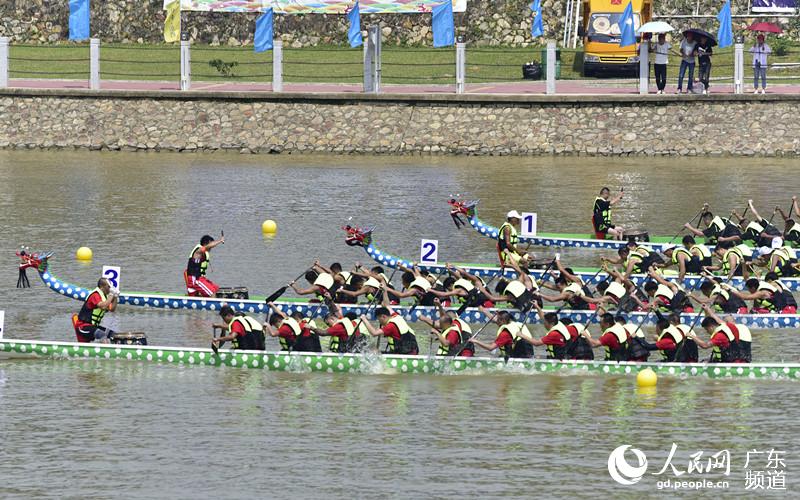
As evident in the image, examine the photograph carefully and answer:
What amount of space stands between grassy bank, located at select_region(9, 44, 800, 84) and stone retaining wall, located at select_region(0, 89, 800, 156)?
2101mm

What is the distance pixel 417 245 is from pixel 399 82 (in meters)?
17.6

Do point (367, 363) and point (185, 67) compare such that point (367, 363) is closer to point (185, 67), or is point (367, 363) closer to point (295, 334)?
point (295, 334)

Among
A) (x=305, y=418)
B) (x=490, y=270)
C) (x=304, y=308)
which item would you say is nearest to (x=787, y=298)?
(x=490, y=270)

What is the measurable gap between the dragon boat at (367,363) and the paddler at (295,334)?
302 mm

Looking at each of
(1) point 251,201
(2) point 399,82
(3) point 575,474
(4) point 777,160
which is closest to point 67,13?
(2) point 399,82

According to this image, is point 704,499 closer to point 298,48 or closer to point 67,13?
point 298,48

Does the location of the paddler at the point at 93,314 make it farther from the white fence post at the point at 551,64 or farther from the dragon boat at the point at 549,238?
the white fence post at the point at 551,64

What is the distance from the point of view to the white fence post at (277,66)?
49562 millimetres

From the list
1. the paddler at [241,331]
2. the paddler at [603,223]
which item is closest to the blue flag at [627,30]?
the paddler at [603,223]

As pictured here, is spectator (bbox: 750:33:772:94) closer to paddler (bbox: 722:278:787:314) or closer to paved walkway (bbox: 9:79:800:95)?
paved walkway (bbox: 9:79:800:95)

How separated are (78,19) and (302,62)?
7243 millimetres

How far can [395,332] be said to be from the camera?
85.3 feet

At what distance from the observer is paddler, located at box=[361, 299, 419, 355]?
1023 inches

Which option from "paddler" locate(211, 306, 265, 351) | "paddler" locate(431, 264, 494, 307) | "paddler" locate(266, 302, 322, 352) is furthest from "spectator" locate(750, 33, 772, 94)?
"paddler" locate(211, 306, 265, 351)
